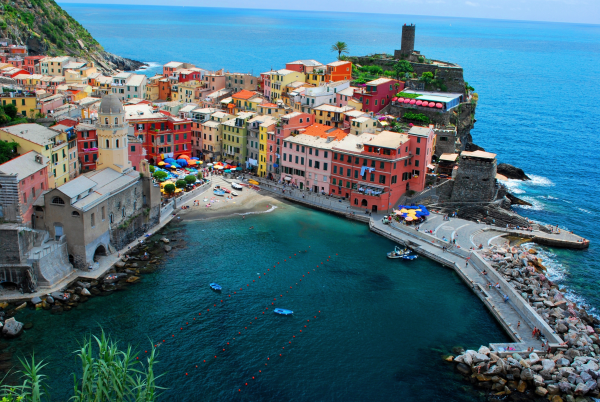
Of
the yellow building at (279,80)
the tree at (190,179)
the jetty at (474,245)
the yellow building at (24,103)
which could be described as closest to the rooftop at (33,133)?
the yellow building at (24,103)

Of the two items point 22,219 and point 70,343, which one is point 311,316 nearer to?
point 70,343

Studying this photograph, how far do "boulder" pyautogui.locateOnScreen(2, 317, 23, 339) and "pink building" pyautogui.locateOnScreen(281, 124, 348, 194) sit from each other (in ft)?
155

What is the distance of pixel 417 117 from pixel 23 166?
64.1 m

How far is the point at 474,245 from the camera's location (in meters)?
67.6

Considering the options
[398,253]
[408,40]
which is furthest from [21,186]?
[408,40]

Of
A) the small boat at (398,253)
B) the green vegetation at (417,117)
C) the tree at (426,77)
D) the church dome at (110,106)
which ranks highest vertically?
the tree at (426,77)

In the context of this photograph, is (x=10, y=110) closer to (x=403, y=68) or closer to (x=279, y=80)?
(x=279, y=80)

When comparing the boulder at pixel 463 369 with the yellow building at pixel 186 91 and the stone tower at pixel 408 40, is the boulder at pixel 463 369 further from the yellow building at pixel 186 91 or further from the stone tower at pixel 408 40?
the stone tower at pixel 408 40

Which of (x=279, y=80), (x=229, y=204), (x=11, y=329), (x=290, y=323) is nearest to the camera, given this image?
(x=11, y=329)

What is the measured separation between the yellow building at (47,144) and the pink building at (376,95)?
179 ft

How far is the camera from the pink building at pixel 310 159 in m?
83.4

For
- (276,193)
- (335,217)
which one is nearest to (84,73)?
(276,193)

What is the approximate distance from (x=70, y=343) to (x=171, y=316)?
29.2ft

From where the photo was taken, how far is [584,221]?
8100 centimetres
